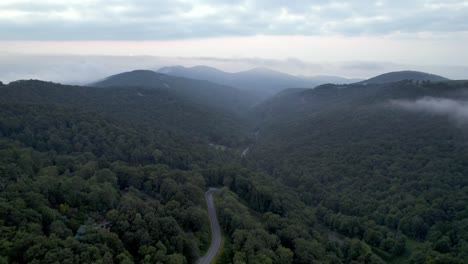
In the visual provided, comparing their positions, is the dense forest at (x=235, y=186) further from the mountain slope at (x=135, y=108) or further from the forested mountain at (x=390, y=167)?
the mountain slope at (x=135, y=108)

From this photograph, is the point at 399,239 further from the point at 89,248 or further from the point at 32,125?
the point at 32,125

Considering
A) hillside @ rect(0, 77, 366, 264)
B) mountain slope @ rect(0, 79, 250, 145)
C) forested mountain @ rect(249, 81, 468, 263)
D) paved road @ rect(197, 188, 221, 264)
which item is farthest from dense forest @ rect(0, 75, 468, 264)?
mountain slope @ rect(0, 79, 250, 145)

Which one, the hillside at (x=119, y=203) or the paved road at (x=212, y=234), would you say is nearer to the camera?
the hillside at (x=119, y=203)

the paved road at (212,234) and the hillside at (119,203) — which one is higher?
the hillside at (119,203)

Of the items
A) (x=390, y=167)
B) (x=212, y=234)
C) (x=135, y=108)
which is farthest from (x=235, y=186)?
(x=135, y=108)

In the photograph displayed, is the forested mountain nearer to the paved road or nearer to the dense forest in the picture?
the dense forest

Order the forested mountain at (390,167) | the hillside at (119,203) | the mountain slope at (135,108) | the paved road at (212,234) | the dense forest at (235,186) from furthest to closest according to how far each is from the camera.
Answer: the mountain slope at (135,108)
the forested mountain at (390,167)
the paved road at (212,234)
the dense forest at (235,186)
the hillside at (119,203)

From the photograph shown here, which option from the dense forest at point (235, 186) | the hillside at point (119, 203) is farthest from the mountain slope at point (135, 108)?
the hillside at point (119, 203)
